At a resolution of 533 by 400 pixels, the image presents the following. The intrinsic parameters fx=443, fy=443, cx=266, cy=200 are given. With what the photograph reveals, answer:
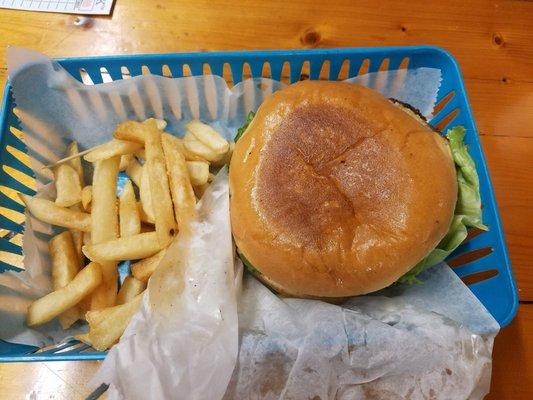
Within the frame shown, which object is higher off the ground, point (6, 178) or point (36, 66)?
point (36, 66)

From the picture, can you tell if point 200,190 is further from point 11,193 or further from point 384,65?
point 384,65

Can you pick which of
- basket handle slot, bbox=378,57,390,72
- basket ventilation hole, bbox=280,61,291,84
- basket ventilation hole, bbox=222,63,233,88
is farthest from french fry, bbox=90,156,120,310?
basket handle slot, bbox=378,57,390,72

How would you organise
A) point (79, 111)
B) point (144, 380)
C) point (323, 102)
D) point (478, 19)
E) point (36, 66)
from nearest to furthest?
point (144, 380) → point (323, 102) → point (36, 66) → point (79, 111) → point (478, 19)

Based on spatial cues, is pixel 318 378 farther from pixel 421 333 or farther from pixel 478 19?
pixel 478 19

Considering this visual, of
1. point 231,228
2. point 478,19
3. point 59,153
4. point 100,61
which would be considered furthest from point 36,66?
point 478,19

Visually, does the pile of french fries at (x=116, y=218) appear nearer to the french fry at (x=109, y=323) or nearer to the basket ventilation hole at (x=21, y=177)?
the french fry at (x=109, y=323)

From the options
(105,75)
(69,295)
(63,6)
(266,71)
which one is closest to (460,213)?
(266,71)
